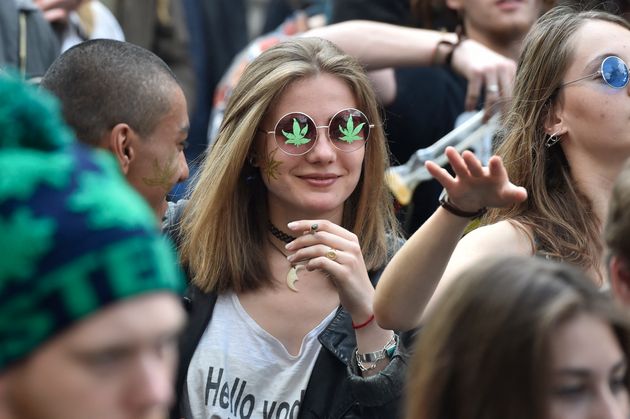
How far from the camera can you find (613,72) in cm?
359

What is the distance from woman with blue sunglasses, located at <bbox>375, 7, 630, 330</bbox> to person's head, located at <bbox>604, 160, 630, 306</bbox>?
21.3 inches

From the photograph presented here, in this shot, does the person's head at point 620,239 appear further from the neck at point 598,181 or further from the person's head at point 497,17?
the person's head at point 497,17

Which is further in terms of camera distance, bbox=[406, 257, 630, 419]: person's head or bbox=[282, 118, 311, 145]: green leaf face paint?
bbox=[282, 118, 311, 145]: green leaf face paint

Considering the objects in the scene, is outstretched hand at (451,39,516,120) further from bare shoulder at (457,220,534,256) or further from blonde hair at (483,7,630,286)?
bare shoulder at (457,220,534,256)

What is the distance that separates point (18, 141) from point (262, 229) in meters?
1.97

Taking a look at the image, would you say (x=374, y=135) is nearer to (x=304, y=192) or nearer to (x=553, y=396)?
(x=304, y=192)

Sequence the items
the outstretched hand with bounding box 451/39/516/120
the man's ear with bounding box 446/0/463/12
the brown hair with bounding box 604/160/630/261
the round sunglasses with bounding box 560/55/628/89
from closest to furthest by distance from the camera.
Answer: the brown hair with bounding box 604/160/630/261
the round sunglasses with bounding box 560/55/628/89
the outstretched hand with bounding box 451/39/516/120
the man's ear with bounding box 446/0/463/12

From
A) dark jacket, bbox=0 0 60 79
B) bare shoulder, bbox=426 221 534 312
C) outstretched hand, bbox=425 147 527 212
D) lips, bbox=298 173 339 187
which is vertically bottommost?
dark jacket, bbox=0 0 60 79

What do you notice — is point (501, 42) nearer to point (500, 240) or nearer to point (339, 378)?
point (500, 240)

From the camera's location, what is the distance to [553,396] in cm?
214

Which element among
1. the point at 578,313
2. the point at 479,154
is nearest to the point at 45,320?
the point at 578,313

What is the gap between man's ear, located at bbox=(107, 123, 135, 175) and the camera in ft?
11.4

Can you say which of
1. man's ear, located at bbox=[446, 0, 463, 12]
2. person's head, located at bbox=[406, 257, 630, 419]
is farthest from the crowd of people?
man's ear, located at bbox=[446, 0, 463, 12]

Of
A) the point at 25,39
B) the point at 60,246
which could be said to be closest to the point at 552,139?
the point at 60,246
